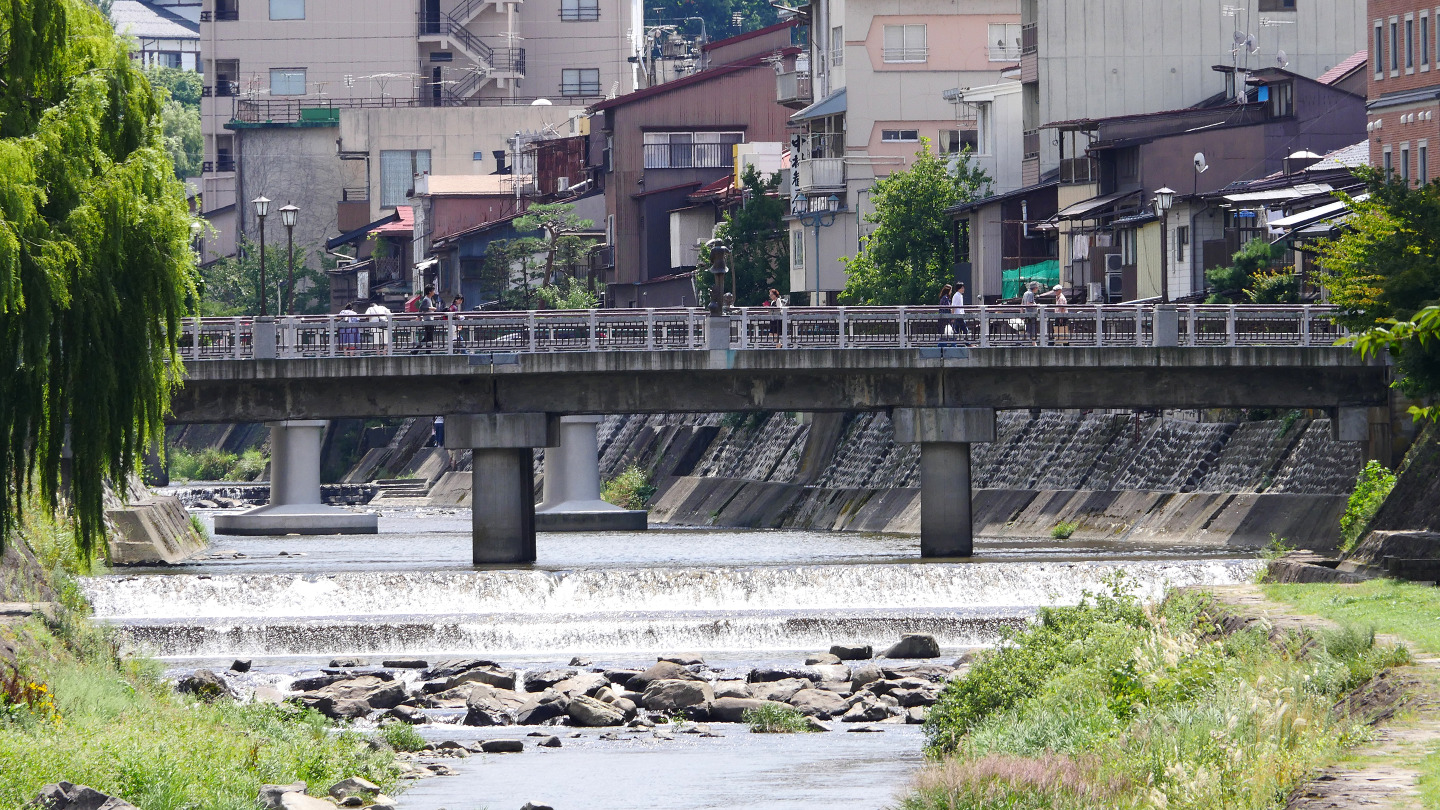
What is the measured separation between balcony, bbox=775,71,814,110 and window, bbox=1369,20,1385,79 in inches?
1719

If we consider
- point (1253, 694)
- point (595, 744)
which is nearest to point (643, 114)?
point (595, 744)

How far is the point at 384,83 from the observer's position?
497 feet

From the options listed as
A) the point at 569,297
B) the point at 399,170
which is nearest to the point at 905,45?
the point at 569,297

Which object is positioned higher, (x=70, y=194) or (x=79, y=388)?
(x=70, y=194)

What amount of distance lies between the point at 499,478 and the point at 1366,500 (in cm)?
2268

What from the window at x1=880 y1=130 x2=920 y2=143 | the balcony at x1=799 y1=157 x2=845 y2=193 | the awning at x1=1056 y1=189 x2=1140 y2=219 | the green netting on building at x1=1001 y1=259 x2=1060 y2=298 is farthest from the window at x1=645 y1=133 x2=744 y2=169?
the awning at x1=1056 y1=189 x2=1140 y2=219

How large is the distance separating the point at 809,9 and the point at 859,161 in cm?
1080

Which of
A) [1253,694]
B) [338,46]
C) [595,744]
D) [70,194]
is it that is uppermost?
[338,46]

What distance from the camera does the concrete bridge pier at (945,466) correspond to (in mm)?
58812

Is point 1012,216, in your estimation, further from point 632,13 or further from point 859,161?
point 632,13

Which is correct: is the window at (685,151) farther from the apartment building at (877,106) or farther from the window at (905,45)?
the window at (905,45)

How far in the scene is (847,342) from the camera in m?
58.4

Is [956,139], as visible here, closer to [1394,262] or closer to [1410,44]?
[1410,44]

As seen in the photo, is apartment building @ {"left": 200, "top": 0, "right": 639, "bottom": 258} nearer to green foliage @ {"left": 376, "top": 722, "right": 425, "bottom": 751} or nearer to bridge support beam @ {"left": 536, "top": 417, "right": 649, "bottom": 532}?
bridge support beam @ {"left": 536, "top": 417, "right": 649, "bottom": 532}
